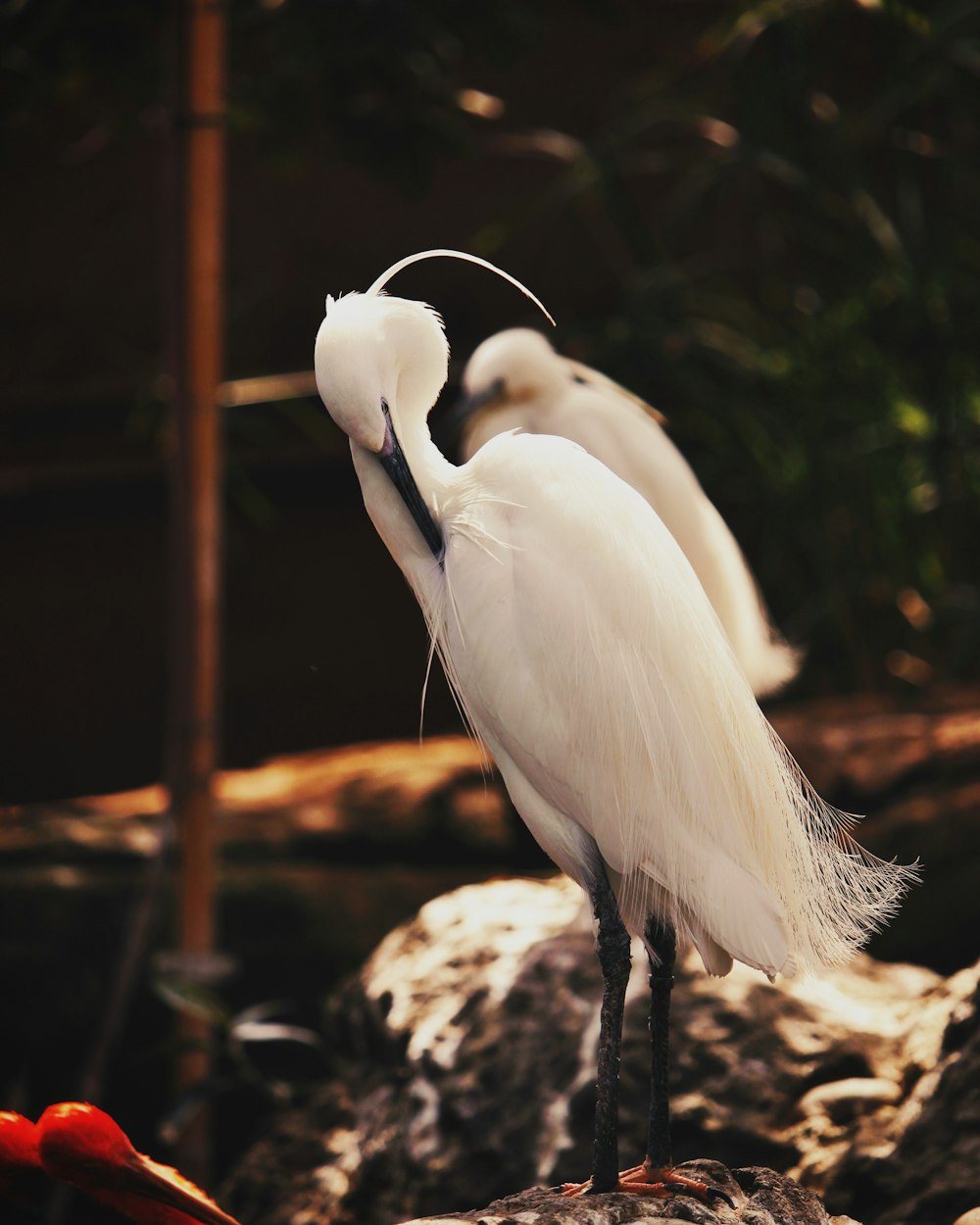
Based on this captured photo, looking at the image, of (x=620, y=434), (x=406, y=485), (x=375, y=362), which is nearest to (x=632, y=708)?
(x=406, y=485)

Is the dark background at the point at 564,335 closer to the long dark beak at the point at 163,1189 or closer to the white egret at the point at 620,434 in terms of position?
the white egret at the point at 620,434

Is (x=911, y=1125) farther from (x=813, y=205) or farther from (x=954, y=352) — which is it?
(x=813, y=205)

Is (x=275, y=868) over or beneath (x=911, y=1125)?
over

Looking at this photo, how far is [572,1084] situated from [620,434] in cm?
134

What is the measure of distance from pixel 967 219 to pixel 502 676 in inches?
110

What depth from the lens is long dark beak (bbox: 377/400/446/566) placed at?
5.12 feet

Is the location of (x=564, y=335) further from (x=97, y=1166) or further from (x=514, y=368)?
(x=97, y=1166)

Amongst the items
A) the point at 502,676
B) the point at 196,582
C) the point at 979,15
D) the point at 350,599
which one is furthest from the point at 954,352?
the point at 502,676

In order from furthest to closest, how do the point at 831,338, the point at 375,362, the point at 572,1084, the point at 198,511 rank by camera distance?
the point at 831,338
the point at 198,511
the point at 572,1084
the point at 375,362

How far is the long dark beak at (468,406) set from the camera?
10.2 ft

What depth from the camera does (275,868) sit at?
318cm

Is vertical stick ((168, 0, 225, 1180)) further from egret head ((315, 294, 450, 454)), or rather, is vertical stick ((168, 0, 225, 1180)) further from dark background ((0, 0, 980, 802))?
egret head ((315, 294, 450, 454))

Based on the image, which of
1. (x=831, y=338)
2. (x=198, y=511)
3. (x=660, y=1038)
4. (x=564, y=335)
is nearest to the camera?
(x=660, y=1038)

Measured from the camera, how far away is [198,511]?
245cm
